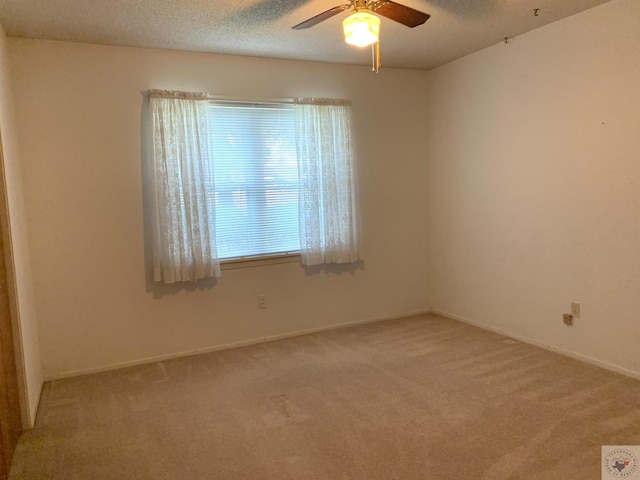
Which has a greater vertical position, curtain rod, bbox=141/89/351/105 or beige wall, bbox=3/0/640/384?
curtain rod, bbox=141/89/351/105

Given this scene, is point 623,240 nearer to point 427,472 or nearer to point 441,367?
point 441,367

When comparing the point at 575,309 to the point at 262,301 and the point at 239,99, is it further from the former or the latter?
the point at 239,99

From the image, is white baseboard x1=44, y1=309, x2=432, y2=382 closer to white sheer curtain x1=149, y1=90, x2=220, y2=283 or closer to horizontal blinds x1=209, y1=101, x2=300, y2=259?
white sheer curtain x1=149, y1=90, x2=220, y2=283

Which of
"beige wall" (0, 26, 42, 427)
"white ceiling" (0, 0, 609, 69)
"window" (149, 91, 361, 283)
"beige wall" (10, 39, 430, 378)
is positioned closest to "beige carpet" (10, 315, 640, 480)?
"beige wall" (0, 26, 42, 427)

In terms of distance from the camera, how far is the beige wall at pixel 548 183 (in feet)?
10.3

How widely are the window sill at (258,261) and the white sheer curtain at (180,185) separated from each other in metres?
0.26

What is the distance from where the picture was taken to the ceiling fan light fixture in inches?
92.4

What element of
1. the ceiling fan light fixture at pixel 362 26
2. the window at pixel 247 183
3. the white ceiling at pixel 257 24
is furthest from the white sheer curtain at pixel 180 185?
the ceiling fan light fixture at pixel 362 26

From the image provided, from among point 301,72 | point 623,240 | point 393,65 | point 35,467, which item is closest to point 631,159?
point 623,240

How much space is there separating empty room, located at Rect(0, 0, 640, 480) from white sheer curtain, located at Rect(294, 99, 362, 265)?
21 millimetres

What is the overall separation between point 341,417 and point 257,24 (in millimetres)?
2682

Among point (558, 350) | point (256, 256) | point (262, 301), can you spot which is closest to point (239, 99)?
point (256, 256)

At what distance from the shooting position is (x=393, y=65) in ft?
14.9

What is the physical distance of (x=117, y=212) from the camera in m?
3.64
